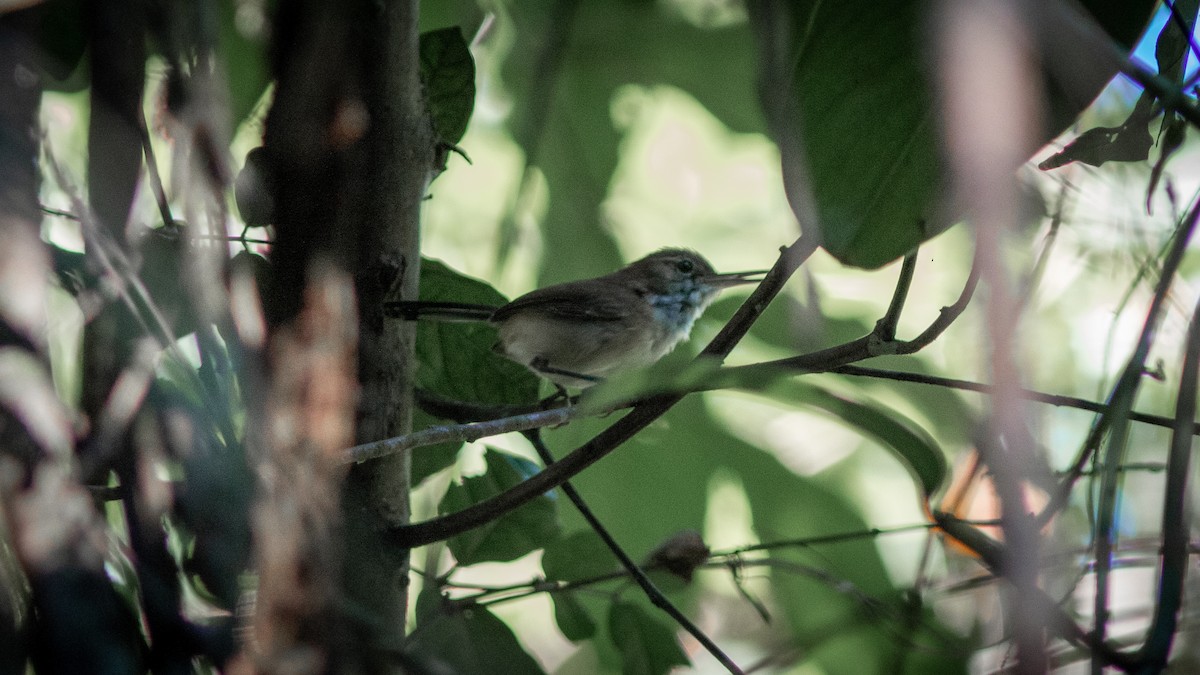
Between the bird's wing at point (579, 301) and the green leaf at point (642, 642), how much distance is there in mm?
928

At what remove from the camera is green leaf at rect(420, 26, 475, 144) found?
1.99m

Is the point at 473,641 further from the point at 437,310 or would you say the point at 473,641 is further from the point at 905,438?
the point at 905,438

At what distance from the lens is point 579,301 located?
115 inches

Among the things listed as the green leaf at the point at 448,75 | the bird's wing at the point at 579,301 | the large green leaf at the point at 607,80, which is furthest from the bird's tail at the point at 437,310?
the large green leaf at the point at 607,80

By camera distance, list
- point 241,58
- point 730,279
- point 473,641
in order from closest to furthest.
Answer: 1. point 473,641
2. point 241,58
3. point 730,279

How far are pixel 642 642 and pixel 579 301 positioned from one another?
1.28m

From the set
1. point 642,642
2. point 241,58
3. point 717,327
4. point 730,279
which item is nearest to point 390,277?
point 642,642

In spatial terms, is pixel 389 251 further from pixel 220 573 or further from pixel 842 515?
pixel 842 515

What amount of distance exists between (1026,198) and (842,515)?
912 mm

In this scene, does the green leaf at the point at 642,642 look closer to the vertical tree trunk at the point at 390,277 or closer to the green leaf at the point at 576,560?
the green leaf at the point at 576,560

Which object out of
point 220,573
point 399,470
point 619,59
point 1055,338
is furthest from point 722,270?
point 220,573

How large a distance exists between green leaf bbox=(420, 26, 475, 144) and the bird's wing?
62 cm

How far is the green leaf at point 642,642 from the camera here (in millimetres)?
1826

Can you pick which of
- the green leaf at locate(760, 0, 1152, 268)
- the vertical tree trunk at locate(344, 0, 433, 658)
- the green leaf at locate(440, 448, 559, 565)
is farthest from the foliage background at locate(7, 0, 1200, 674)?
the green leaf at locate(760, 0, 1152, 268)
